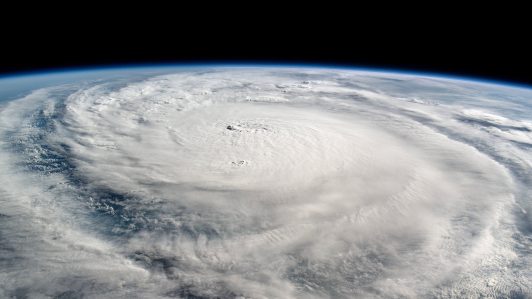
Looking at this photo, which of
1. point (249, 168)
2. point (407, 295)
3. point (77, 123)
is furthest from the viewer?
point (77, 123)

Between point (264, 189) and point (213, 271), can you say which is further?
point (264, 189)

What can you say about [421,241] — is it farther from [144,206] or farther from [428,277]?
[144,206]

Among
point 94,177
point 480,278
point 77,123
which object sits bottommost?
point 480,278

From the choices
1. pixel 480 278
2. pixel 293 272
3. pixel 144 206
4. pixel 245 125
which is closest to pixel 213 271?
pixel 293 272

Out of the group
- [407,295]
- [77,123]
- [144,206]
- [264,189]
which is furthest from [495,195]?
[77,123]

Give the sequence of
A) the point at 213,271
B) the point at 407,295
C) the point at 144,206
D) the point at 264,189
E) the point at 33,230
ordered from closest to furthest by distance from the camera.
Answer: the point at 407,295 < the point at 213,271 < the point at 33,230 < the point at 144,206 < the point at 264,189

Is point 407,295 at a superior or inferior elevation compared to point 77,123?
inferior
